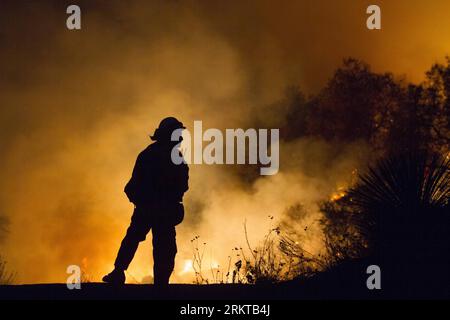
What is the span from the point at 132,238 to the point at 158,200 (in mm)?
583

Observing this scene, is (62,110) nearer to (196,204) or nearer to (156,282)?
(196,204)

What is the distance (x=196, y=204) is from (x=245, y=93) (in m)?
9.98

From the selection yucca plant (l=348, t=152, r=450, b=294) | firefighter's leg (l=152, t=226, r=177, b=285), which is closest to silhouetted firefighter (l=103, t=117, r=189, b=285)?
firefighter's leg (l=152, t=226, r=177, b=285)

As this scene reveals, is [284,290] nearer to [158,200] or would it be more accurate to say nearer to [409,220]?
[158,200]

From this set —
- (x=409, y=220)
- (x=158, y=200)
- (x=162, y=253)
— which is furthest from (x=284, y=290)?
(x=409, y=220)

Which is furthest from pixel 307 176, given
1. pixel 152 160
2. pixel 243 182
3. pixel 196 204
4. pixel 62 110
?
pixel 152 160

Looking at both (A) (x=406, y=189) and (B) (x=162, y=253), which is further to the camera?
(A) (x=406, y=189)

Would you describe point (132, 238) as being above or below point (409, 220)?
below

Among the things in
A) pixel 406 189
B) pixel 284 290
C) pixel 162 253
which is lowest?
pixel 284 290

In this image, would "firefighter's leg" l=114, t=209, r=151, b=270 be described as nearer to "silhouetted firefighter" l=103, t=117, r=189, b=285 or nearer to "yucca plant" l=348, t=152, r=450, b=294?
"silhouetted firefighter" l=103, t=117, r=189, b=285

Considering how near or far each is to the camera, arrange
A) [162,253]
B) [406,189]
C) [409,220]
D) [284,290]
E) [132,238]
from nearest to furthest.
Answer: [284,290]
[162,253]
[132,238]
[409,220]
[406,189]

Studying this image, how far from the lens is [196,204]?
3366 centimetres

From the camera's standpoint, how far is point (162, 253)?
10289mm

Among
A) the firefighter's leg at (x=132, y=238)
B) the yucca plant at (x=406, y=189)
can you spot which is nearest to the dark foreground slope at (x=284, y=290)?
the firefighter's leg at (x=132, y=238)
